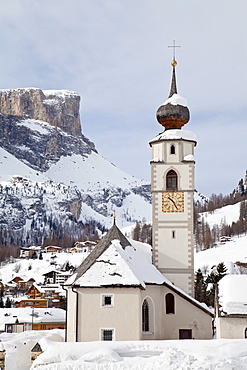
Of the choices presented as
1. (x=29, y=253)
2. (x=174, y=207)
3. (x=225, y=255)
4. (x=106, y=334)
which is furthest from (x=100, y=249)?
(x=29, y=253)

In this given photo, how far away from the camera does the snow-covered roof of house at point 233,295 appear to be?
26609mm

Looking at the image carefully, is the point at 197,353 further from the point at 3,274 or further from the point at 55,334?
the point at 3,274

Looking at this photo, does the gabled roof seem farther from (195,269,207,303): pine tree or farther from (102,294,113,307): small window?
(195,269,207,303): pine tree

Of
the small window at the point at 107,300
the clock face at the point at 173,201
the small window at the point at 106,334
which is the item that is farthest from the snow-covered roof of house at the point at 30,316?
the small window at the point at 107,300

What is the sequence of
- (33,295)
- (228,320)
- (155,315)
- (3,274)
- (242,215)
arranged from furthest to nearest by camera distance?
1. (242,215)
2. (3,274)
3. (33,295)
4. (155,315)
5. (228,320)

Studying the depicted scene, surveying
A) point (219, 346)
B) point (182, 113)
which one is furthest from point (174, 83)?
point (219, 346)

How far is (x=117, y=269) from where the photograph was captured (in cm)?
2823

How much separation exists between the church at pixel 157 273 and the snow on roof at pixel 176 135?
0.20ft

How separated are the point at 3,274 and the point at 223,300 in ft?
425

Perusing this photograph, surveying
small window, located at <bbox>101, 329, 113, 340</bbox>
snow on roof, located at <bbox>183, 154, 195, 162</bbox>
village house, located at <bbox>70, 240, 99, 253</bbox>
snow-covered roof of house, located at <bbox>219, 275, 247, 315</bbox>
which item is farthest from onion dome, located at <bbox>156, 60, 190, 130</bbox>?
village house, located at <bbox>70, 240, 99, 253</bbox>

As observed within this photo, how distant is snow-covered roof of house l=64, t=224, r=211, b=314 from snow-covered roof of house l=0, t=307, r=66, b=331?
32055mm

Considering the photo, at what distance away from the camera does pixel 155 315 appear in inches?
1160

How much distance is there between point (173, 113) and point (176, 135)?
5.46ft

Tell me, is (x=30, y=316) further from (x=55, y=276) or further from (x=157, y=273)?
(x=55, y=276)
